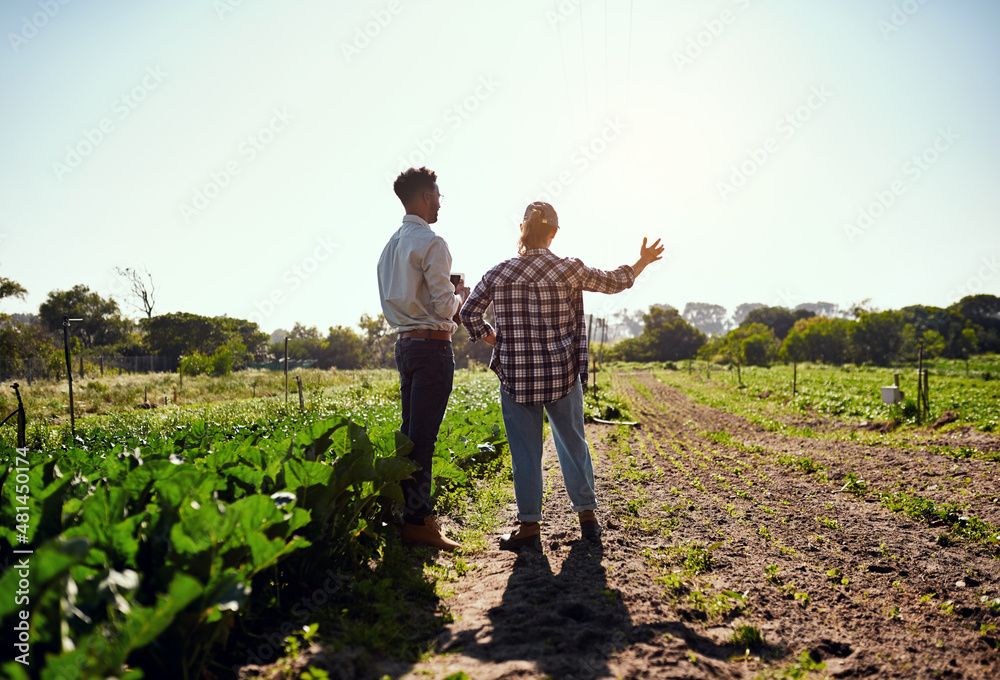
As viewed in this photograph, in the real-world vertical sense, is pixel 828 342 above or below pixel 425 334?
above

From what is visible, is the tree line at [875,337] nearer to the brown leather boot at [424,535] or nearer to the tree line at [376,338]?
the tree line at [376,338]

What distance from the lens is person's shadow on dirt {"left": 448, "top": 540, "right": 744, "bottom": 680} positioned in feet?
5.94

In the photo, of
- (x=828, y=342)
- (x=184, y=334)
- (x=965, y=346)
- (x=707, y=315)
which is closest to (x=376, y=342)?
(x=184, y=334)

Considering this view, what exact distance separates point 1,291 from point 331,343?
3040 centimetres

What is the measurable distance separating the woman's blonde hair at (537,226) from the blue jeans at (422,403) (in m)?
0.81

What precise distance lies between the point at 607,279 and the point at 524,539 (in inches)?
64.6

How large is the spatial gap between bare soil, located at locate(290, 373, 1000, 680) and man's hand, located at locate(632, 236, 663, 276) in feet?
5.54

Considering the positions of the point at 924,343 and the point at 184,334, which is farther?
the point at 184,334

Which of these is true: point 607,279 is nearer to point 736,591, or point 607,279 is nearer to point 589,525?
point 589,525

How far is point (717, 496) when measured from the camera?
4723mm

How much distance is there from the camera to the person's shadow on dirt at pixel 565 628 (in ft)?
5.94

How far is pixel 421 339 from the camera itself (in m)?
3.07

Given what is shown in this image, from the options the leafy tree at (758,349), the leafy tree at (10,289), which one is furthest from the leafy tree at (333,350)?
the leafy tree at (758,349)

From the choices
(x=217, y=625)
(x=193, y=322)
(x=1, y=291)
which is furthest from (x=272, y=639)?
(x=193, y=322)
